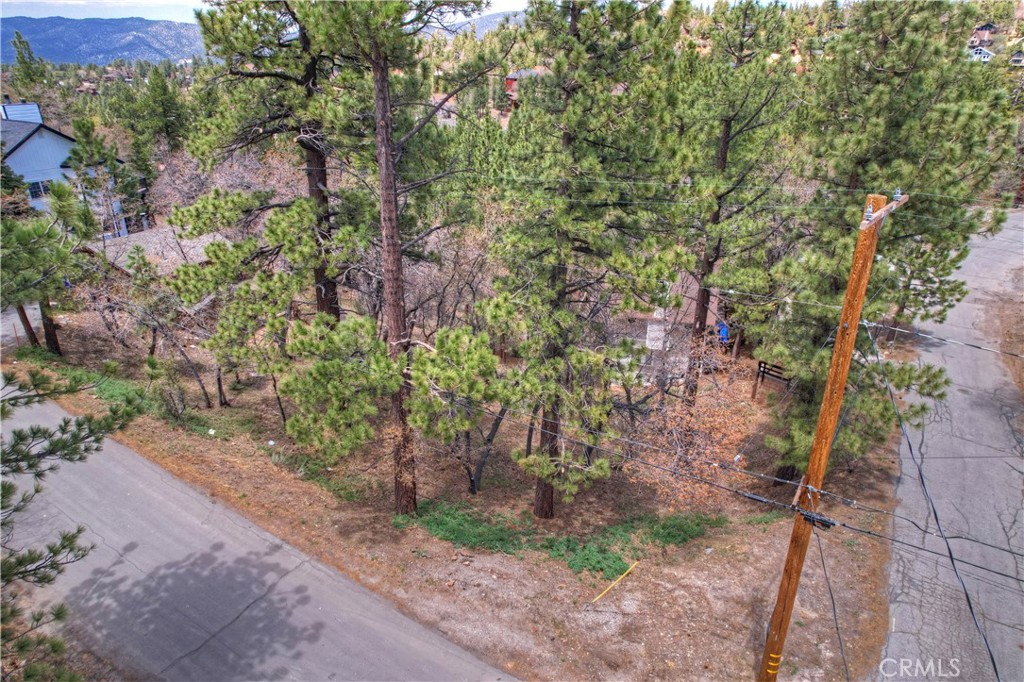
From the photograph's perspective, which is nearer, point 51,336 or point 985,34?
point 51,336

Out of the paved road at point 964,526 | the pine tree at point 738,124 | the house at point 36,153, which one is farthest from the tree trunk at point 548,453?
the house at point 36,153

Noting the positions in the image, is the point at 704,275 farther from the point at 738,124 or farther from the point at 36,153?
the point at 36,153

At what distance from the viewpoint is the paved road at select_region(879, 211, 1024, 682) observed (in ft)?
26.9

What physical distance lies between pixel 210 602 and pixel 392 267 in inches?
220

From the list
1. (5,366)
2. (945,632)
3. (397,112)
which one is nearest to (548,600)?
(945,632)

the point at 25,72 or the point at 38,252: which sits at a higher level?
the point at 25,72

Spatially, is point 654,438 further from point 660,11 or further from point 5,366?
point 5,366

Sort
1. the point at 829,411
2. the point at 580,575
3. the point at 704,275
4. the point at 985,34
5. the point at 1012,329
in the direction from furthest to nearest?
the point at 985,34 → the point at 1012,329 → the point at 704,275 → the point at 580,575 → the point at 829,411

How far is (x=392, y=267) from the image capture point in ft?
29.7

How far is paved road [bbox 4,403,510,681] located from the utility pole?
358 cm

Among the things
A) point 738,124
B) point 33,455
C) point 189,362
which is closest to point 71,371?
point 189,362

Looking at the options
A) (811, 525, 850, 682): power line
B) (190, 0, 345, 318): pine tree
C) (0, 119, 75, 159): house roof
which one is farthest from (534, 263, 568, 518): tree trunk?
(0, 119, 75, 159): house roof

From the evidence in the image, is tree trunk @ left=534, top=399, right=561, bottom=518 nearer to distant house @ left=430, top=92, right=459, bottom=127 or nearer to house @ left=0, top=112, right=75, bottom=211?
distant house @ left=430, top=92, right=459, bottom=127

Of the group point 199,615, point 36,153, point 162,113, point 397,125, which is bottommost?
point 199,615
